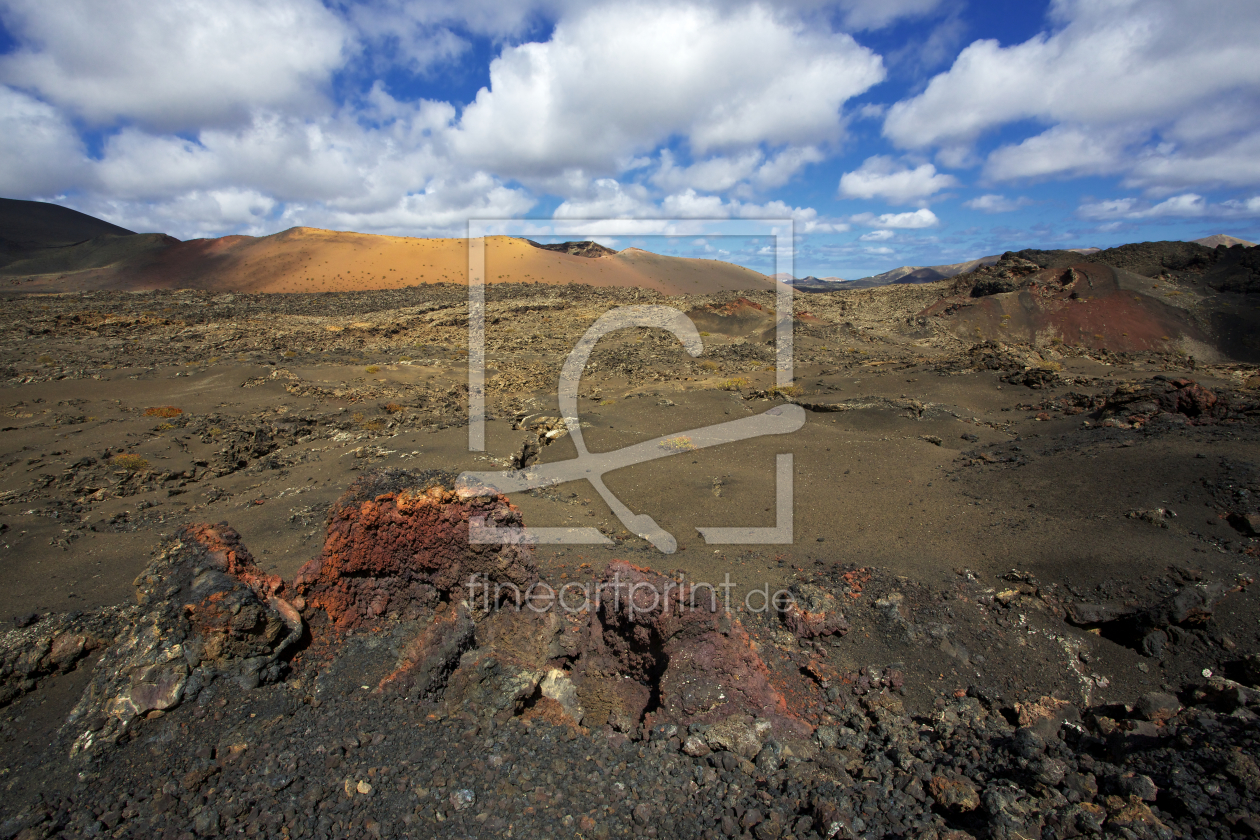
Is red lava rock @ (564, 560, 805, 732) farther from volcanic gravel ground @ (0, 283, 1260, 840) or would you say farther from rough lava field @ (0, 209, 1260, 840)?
volcanic gravel ground @ (0, 283, 1260, 840)

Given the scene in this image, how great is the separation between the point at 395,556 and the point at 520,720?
138 cm

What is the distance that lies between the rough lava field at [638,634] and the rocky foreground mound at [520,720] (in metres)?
0.02

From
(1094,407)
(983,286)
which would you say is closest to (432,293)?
(983,286)

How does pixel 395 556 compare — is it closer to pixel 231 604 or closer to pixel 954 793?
pixel 231 604

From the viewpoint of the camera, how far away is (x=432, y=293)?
1265 inches

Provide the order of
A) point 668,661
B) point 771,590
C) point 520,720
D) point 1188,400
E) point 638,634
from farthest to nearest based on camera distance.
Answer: point 1188,400, point 771,590, point 638,634, point 668,661, point 520,720

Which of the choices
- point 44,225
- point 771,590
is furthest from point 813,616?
point 44,225

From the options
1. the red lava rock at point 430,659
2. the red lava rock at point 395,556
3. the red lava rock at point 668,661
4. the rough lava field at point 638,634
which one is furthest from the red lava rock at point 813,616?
the red lava rock at point 430,659

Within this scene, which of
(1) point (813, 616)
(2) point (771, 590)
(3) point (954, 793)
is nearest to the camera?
(3) point (954, 793)

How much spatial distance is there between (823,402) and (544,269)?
32.5 meters

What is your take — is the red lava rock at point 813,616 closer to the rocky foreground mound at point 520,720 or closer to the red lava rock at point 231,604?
the rocky foreground mound at point 520,720

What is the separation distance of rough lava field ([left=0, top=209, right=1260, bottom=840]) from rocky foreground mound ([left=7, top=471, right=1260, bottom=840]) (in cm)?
2

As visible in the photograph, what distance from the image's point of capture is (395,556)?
12.1ft

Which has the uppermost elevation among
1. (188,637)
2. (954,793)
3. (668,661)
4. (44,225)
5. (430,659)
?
(44,225)
